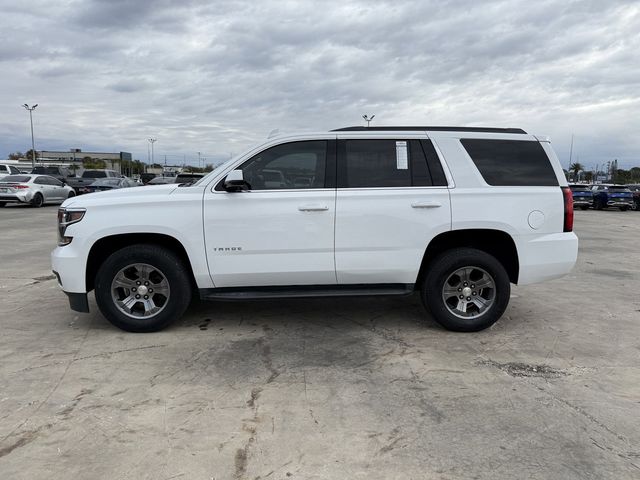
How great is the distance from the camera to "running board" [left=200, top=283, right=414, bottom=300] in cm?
496

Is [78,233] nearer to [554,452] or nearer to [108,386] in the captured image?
[108,386]

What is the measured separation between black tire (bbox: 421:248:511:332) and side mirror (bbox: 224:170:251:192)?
2.02 m

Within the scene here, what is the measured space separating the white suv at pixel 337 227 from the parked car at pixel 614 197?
29514 millimetres

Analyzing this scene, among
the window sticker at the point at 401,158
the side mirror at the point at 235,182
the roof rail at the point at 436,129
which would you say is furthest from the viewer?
the roof rail at the point at 436,129

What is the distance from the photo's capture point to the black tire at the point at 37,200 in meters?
23.0

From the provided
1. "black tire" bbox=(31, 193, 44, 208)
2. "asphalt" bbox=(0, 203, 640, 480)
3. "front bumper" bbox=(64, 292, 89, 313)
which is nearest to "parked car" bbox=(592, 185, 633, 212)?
"asphalt" bbox=(0, 203, 640, 480)

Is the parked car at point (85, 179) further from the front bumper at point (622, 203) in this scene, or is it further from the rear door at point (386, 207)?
the front bumper at point (622, 203)

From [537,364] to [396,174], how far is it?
2.17 meters

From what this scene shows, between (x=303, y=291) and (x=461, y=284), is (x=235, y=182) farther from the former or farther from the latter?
(x=461, y=284)

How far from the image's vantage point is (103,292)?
4.95m

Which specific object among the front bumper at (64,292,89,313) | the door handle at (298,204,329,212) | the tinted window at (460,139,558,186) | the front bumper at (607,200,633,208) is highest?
the tinted window at (460,139,558,186)

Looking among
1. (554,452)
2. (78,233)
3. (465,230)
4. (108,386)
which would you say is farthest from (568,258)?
(78,233)

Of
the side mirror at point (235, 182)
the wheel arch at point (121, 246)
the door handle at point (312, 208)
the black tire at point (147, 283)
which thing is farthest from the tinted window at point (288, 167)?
the black tire at point (147, 283)

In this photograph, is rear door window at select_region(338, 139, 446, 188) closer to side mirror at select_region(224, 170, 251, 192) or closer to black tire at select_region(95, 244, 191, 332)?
side mirror at select_region(224, 170, 251, 192)
